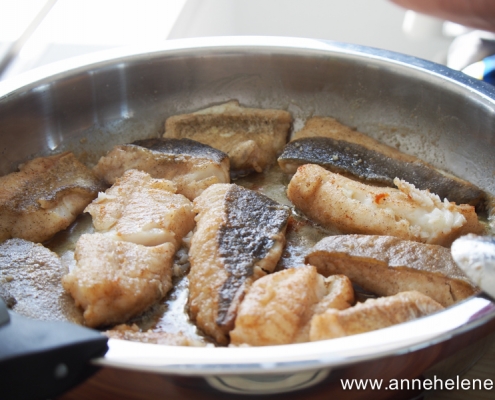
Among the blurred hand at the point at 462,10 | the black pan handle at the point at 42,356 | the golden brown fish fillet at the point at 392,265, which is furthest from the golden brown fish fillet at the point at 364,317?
the blurred hand at the point at 462,10

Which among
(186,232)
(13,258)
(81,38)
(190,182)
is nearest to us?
(13,258)

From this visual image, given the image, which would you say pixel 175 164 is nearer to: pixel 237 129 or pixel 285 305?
pixel 237 129

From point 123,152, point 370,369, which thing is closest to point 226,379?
point 370,369

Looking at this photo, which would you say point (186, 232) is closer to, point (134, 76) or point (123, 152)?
point (123, 152)

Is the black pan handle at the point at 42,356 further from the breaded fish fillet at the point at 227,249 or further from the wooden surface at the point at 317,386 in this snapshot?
the breaded fish fillet at the point at 227,249

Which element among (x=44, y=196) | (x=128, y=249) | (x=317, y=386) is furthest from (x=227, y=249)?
(x=44, y=196)

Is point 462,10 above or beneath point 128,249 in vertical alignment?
above
